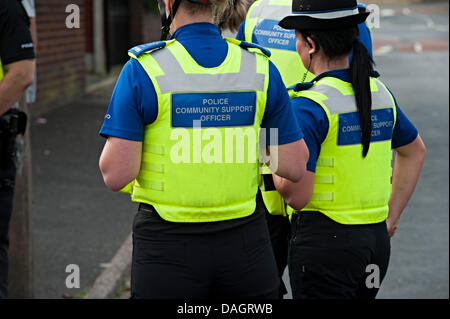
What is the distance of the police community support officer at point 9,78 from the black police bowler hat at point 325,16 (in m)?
1.80

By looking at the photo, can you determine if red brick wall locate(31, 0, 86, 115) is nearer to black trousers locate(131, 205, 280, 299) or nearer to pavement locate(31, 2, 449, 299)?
pavement locate(31, 2, 449, 299)

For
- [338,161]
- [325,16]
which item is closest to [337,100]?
[338,161]

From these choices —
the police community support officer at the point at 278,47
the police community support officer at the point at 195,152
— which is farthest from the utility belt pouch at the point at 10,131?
the police community support officer at the point at 195,152

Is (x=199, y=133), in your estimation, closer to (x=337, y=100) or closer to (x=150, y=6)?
(x=337, y=100)

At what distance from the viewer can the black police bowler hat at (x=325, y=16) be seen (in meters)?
3.11

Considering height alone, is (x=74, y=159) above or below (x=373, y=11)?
below

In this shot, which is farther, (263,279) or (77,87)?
(77,87)

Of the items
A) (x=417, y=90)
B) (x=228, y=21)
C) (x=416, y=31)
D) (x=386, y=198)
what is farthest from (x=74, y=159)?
(x=416, y=31)

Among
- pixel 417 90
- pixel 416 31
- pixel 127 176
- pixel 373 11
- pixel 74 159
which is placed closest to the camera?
pixel 127 176

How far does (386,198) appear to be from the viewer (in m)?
3.23

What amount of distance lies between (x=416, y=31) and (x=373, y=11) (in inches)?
1368

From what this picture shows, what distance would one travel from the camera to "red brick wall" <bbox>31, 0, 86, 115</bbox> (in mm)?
13086
